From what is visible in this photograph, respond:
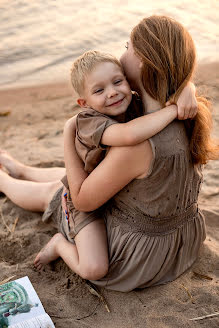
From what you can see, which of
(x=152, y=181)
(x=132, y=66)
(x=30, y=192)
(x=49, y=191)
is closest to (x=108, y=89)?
(x=132, y=66)

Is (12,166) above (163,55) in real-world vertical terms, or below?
below

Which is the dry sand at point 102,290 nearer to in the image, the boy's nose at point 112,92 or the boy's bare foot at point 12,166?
the boy's bare foot at point 12,166

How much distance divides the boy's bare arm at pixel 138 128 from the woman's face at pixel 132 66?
271mm

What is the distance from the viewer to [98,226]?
2.99 m

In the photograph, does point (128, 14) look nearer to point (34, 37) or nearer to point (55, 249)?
point (34, 37)

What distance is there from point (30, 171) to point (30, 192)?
1.36 ft

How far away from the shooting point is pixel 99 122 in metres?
2.64

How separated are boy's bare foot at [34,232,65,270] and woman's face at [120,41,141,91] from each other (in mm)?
1133

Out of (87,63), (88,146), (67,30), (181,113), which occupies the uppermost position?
(87,63)

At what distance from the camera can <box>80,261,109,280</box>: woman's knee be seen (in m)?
2.88

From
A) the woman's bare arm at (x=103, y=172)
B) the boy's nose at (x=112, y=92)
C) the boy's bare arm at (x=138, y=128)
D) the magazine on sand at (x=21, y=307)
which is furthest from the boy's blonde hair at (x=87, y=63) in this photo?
the magazine on sand at (x=21, y=307)

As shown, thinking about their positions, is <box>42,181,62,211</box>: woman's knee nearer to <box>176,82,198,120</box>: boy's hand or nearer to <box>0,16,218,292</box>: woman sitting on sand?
<box>0,16,218,292</box>: woman sitting on sand

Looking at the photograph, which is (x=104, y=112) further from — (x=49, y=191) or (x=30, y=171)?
(x=30, y=171)

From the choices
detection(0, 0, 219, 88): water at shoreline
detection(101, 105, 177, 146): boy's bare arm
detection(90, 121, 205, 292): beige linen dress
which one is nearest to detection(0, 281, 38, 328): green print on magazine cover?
detection(90, 121, 205, 292): beige linen dress
